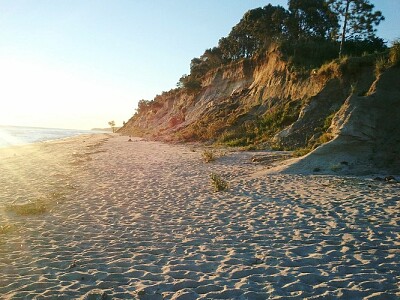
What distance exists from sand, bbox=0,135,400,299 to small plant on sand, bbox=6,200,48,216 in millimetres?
120

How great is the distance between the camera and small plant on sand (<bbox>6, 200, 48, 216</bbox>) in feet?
28.6

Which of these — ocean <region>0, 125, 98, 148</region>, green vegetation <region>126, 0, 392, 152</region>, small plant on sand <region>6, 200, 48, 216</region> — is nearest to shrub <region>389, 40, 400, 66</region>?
green vegetation <region>126, 0, 392, 152</region>

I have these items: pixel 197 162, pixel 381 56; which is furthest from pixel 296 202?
pixel 381 56

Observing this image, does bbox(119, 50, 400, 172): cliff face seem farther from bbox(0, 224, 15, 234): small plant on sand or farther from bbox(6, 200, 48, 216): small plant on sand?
bbox(0, 224, 15, 234): small plant on sand

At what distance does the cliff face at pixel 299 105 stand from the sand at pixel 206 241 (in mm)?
4200

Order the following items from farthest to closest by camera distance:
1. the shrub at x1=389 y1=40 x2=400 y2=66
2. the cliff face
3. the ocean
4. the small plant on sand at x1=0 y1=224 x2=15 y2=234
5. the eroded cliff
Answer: the ocean, the eroded cliff, the shrub at x1=389 y1=40 x2=400 y2=66, the cliff face, the small plant on sand at x1=0 y1=224 x2=15 y2=234

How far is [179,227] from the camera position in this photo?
755cm

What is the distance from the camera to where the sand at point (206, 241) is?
4.80m

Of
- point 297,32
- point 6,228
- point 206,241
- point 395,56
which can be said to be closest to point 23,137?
point 297,32

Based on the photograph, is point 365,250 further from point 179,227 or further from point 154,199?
point 154,199

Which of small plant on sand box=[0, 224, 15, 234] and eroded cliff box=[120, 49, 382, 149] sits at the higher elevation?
eroded cliff box=[120, 49, 382, 149]

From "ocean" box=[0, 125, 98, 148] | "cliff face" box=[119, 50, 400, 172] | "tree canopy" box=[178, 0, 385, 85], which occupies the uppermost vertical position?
"tree canopy" box=[178, 0, 385, 85]

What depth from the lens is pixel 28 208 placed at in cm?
898

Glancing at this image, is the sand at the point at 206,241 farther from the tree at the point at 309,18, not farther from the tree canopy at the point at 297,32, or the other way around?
the tree at the point at 309,18
